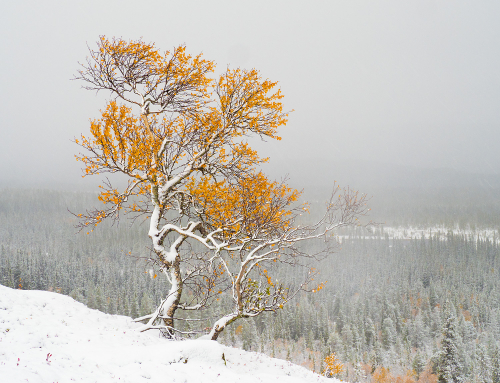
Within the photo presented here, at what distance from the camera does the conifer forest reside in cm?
7400

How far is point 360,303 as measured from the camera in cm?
10938

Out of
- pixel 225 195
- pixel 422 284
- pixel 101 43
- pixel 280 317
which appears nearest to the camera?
pixel 101 43

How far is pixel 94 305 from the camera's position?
71.8 metres

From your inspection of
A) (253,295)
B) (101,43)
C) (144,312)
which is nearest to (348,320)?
(144,312)

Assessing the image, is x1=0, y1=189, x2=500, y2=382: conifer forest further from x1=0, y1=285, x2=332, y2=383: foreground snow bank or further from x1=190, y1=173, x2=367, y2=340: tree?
x1=190, y1=173, x2=367, y2=340: tree

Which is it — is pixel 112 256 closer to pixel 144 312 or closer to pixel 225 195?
pixel 144 312

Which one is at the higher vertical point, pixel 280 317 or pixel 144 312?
pixel 144 312

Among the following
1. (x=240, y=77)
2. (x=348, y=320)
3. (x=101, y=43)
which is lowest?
(x=348, y=320)

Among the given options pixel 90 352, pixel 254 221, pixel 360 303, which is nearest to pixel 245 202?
pixel 254 221

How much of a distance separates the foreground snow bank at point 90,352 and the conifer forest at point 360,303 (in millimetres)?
29269

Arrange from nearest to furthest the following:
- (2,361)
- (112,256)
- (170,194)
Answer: (2,361)
(170,194)
(112,256)

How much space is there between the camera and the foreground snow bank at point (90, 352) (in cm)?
608

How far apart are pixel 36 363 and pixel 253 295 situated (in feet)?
20.2

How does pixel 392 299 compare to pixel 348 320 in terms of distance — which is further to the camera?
pixel 392 299
